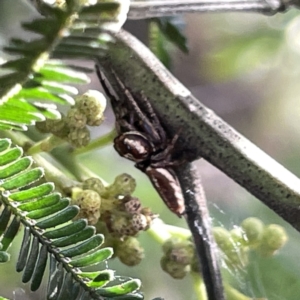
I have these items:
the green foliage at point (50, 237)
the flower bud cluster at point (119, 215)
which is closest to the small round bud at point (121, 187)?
the flower bud cluster at point (119, 215)

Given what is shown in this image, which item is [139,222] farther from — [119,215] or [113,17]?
[113,17]

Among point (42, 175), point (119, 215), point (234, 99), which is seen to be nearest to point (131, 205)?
point (119, 215)

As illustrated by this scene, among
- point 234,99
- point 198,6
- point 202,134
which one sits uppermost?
point 234,99

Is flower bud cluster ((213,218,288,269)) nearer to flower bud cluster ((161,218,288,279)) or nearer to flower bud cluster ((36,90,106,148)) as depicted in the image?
flower bud cluster ((161,218,288,279))

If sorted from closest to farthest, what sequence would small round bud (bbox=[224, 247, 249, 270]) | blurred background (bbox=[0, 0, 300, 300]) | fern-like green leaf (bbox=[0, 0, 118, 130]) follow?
fern-like green leaf (bbox=[0, 0, 118, 130]) → small round bud (bbox=[224, 247, 249, 270]) → blurred background (bbox=[0, 0, 300, 300])

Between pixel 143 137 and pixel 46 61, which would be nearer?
Answer: pixel 46 61

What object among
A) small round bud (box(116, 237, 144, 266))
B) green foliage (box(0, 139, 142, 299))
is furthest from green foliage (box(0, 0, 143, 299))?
small round bud (box(116, 237, 144, 266))

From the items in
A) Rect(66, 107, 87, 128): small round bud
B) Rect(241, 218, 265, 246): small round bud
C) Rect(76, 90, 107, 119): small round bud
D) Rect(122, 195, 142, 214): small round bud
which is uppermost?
Rect(76, 90, 107, 119): small round bud
